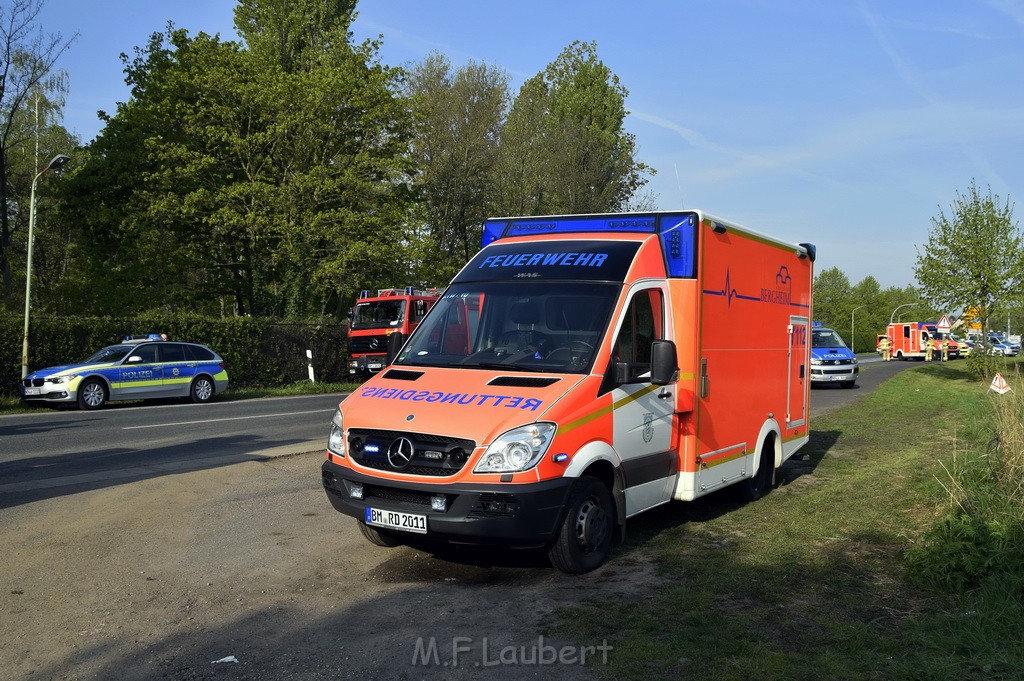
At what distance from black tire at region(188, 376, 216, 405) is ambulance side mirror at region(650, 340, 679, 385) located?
18.1 m

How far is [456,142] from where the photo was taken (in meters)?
43.7

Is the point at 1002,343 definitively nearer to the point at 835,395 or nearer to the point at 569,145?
the point at 835,395

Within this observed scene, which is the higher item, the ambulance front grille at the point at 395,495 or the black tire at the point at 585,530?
the ambulance front grille at the point at 395,495

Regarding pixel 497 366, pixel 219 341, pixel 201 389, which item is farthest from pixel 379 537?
pixel 219 341

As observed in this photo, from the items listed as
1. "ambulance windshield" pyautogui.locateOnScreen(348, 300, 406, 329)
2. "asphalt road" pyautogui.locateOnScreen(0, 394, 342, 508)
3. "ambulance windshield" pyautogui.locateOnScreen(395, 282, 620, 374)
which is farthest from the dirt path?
"ambulance windshield" pyautogui.locateOnScreen(348, 300, 406, 329)

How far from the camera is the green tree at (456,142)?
43250mm

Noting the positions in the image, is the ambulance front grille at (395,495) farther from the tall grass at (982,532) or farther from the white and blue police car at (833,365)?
the white and blue police car at (833,365)

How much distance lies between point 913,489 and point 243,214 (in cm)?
3095

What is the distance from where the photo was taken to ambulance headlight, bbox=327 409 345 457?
6.39m

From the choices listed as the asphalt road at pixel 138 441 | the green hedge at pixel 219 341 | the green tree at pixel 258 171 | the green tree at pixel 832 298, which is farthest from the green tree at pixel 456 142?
the green tree at pixel 832 298

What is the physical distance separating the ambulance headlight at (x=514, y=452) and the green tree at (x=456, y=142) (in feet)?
121

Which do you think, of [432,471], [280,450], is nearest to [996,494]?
[432,471]

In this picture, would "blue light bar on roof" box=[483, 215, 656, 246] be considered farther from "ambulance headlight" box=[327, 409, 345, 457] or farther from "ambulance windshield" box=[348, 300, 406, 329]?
"ambulance windshield" box=[348, 300, 406, 329]

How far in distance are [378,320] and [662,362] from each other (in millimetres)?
22253
